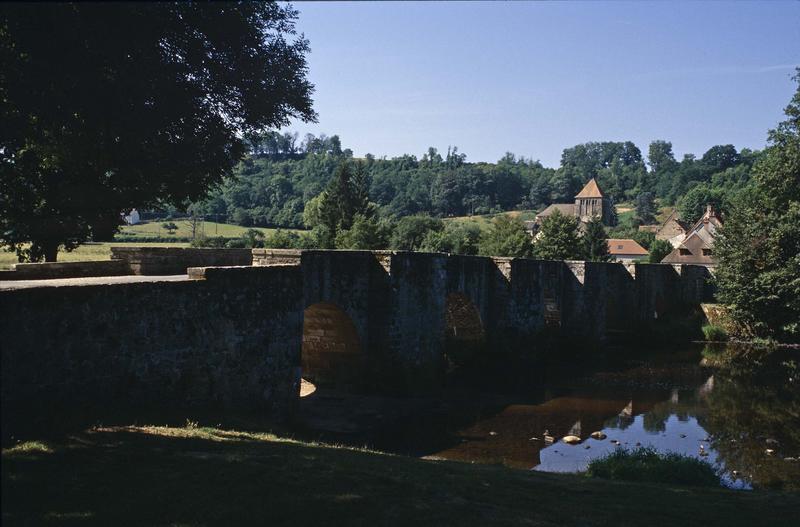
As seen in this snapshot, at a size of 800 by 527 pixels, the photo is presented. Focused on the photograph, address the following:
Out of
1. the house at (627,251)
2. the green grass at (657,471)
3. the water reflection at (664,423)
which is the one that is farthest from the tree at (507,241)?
the green grass at (657,471)

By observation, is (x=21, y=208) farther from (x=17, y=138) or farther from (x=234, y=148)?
(x=234, y=148)

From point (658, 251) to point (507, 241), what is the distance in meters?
28.0

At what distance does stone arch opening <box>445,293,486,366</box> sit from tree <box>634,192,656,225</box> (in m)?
118

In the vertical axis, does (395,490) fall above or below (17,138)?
below

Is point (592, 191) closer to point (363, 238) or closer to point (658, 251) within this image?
point (658, 251)

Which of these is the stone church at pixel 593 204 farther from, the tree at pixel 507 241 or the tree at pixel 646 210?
the tree at pixel 507 241

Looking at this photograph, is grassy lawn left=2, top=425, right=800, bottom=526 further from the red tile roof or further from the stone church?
the stone church

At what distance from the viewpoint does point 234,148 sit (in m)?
15.1

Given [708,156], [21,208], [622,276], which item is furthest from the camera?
[708,156]

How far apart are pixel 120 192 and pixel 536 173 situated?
15838 cm

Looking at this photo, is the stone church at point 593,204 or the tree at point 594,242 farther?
the stone church at point 593,204

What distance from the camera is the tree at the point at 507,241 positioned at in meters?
52.2

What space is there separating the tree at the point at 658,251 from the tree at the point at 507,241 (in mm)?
19515

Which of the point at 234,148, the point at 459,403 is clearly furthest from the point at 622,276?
the point at 234,148
